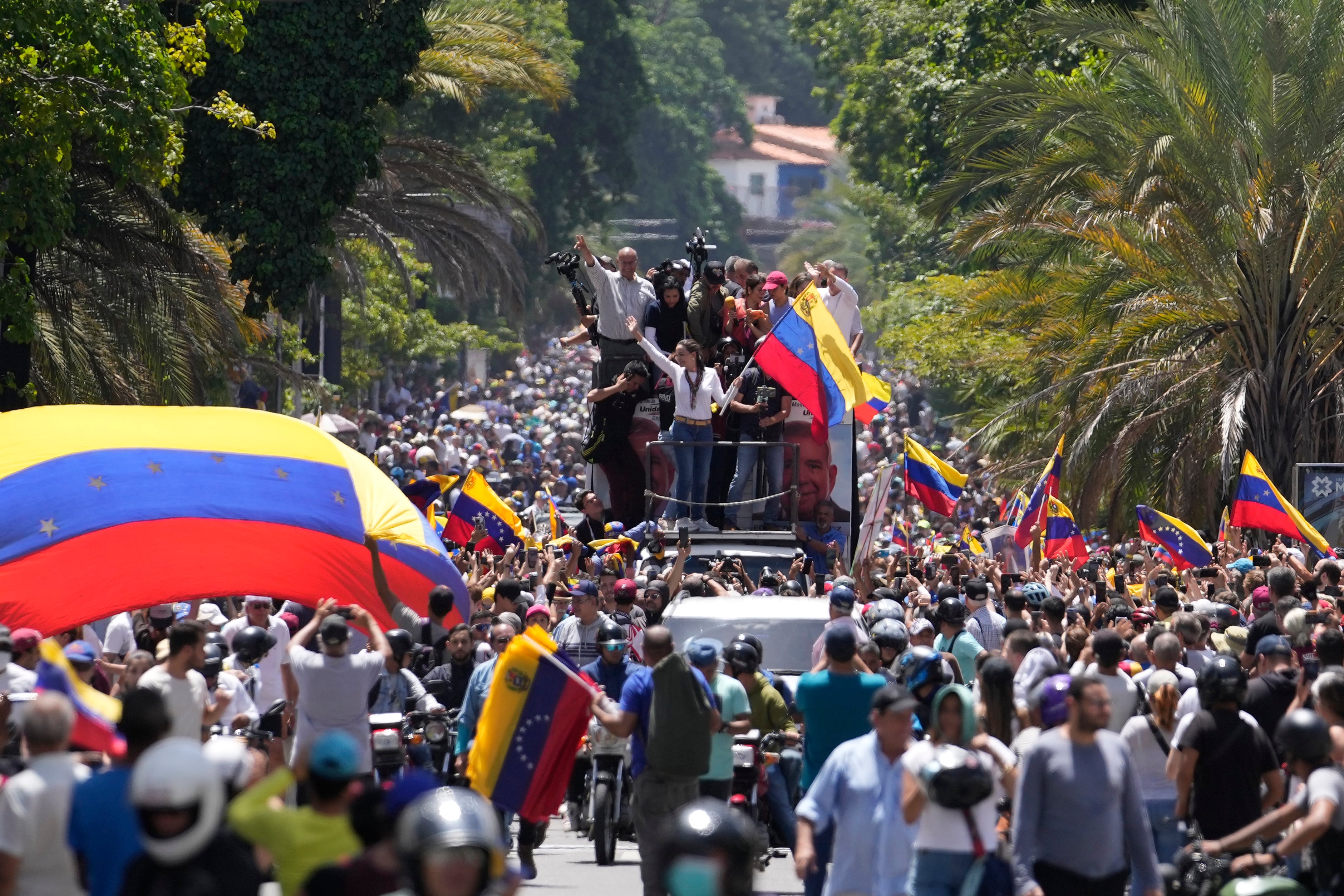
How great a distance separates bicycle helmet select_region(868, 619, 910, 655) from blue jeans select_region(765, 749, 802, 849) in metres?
0.78

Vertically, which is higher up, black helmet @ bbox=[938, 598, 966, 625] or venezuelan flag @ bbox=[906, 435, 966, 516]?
black helmet @ bbox=[938, 598, 966, 625]

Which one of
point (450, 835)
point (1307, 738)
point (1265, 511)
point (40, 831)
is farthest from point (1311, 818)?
point (1265, 511)

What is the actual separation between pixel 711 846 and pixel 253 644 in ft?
22.4

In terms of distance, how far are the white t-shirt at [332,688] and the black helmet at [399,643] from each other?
1.12 m

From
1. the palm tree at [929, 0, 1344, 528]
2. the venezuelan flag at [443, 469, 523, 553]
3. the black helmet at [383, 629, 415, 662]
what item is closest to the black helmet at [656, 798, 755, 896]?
the black helmet at [383, 629, 415, 662]

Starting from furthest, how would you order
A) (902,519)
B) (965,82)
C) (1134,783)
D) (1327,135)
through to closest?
(965,82) < (902,519) < (1327,135) < (1134,783)

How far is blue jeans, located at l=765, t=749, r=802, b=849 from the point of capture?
12.0 meters

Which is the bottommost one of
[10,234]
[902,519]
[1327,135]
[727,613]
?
[902,519]

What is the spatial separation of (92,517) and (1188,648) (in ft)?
21.3

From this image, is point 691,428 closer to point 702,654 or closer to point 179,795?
point 702,654

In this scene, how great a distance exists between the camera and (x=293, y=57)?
24672mm

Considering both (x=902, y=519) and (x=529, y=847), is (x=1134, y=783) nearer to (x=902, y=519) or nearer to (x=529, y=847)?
(x=529, y=847)

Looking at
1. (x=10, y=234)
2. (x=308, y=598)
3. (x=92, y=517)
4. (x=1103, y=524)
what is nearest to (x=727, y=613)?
(x=308, y=598)

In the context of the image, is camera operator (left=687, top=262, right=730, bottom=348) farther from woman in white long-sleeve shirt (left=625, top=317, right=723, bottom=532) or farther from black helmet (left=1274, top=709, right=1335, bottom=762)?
black helmet (left=1274, top=709, right=1335, bottom=762)
